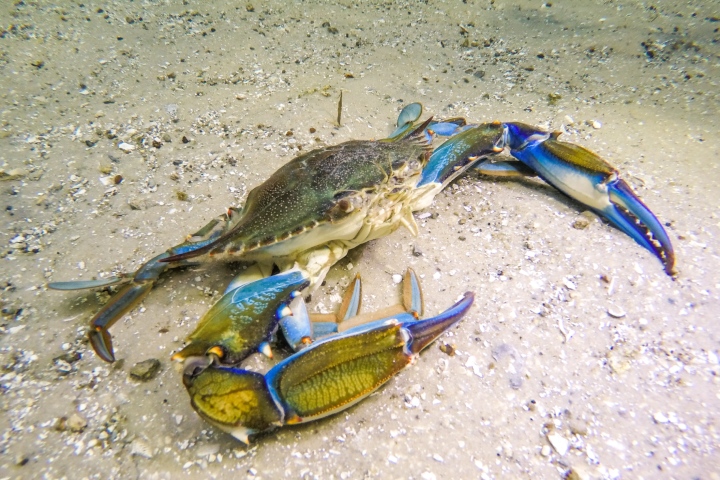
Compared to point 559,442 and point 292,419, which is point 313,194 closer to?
point 292,419

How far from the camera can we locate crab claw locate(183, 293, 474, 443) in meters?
1.62

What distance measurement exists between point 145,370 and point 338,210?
132 centimetres

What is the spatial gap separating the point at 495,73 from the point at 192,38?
3.60 meters

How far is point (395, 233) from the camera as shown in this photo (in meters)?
2.74

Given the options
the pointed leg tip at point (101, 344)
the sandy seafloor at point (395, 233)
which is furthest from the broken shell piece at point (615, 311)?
the pointed leg tip at point (101, 344)

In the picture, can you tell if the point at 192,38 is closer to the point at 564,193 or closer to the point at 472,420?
the point at 564,193

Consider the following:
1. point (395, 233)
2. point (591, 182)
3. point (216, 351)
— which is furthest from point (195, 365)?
point (591, 182)

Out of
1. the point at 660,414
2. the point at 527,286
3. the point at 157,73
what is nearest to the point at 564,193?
the point at 527,286

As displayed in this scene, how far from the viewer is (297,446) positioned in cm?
172

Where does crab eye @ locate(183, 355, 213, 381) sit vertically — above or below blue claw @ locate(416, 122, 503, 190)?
below

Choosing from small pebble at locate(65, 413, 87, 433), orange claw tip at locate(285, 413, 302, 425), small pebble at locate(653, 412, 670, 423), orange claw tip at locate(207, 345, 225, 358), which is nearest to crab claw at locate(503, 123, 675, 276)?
small pebble at locate(653, 412, 670, 423)

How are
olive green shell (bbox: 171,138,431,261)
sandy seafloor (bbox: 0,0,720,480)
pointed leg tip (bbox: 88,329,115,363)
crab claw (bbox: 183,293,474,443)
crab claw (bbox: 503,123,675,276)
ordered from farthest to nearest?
crab claw (bbox: 503,123,675,276) → olive green shell (bbox: 171,138,431,261) → pointed leg tip (bbox: 88,329,115,363) → sandy seafloor (bbox: 0,0,720,480) → crab claw (bbox: 183,293,474,443)

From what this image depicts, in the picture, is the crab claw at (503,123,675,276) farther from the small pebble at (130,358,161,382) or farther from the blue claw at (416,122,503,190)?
the small pebble at (130,358,161,382)

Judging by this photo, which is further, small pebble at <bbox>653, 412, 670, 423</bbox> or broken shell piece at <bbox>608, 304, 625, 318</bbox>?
broken shell piece at <bbox>608, 304, 625, 318</bbox>
